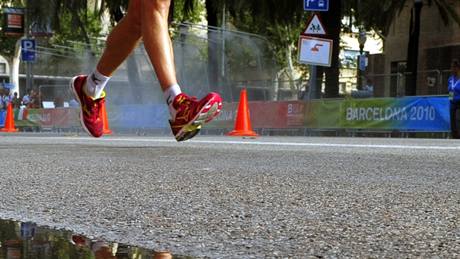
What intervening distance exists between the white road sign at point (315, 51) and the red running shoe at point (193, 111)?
37.0ft

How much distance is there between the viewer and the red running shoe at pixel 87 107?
426 cm

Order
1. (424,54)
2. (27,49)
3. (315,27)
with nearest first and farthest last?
(315,27)
(424,54)
(27,49)

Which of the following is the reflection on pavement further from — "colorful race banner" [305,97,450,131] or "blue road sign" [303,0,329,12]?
"blue road sign" [303,0,329,12]

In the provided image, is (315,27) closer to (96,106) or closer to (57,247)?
(96,106)

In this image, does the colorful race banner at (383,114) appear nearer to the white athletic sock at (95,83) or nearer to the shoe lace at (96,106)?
the shoe lace at (96,106)

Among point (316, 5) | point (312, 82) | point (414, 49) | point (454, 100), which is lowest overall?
point (454, 100)

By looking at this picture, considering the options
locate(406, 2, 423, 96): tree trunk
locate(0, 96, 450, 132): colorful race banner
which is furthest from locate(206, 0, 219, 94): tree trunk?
locate(406, 2, 423, 96): tree trunk

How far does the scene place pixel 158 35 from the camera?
12.3ft

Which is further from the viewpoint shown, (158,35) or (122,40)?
(122,40)

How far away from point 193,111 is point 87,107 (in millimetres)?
944

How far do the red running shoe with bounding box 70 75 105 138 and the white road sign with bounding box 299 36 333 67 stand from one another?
10.9 m

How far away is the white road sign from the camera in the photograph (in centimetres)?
1480

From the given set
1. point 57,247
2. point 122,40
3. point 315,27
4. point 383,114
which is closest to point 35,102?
point 315,27

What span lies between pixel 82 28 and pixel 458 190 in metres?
23.0
